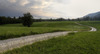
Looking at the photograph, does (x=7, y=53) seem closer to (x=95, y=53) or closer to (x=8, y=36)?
(x=95, y=53)

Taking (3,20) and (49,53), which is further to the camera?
(3,20)

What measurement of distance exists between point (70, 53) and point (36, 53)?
2985mm

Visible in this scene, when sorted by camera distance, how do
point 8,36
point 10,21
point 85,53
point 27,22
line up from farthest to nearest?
1. point 10,21
2. point 27,22
3. point 8,36
4. point 85,53

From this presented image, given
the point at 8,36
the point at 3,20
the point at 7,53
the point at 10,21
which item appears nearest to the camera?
the point at 7,53

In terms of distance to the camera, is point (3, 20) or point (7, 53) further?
point (3, 20)

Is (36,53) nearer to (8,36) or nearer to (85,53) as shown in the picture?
(85,53)

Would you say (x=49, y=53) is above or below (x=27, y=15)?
below

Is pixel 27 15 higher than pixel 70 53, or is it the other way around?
pixel 27 15

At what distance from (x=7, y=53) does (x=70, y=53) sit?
18.7ft

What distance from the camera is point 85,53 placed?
7.43 meters

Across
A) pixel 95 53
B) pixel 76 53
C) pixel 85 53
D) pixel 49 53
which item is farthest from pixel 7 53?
pixel 95 53

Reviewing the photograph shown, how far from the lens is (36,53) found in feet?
25.2

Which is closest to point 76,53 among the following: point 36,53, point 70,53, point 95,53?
point 70,53

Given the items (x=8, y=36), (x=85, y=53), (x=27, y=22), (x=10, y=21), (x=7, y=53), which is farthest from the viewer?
(x=10, y=21)
